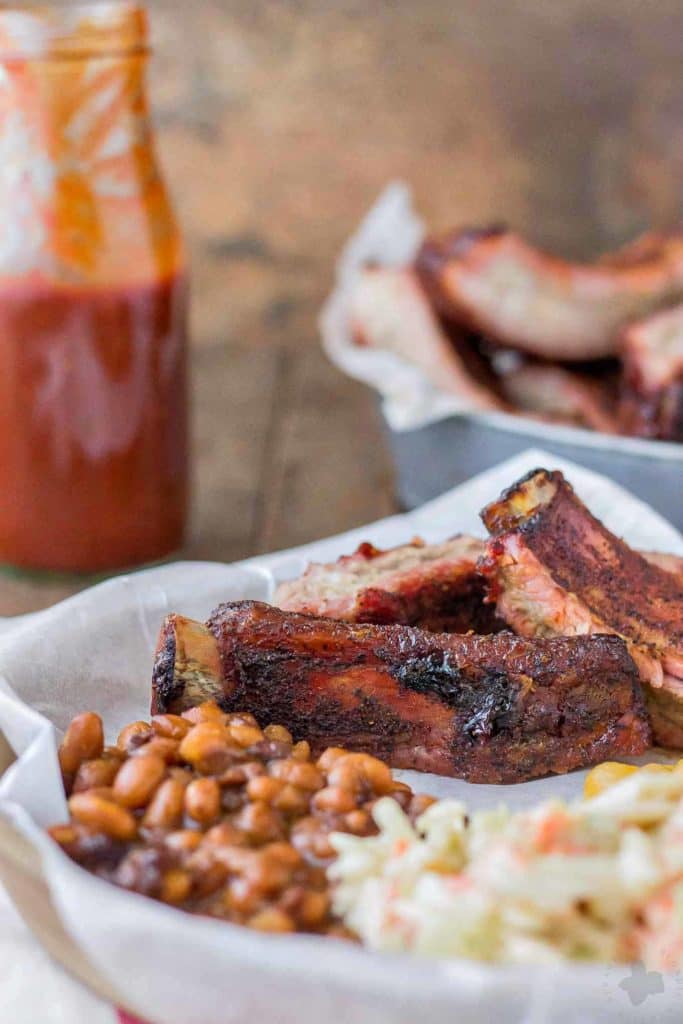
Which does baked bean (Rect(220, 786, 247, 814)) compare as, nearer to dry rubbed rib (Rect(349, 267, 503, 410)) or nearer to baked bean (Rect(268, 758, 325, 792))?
baked bean (Rect(268, 758, 325, 792))

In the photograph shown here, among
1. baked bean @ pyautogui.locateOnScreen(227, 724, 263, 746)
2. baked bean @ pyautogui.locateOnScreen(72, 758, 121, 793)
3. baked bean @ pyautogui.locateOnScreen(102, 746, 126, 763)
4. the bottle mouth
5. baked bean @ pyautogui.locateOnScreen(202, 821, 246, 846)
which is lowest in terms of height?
baked bean @ pyautogui.locateOnScreen(102, 746, 126, 763)

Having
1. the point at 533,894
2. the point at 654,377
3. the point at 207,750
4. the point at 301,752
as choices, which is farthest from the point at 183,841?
the point at 654,377

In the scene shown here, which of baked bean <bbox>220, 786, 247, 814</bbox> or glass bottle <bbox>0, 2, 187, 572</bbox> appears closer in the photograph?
baked bean <bbox>220, 786, 247, 814</bbox>

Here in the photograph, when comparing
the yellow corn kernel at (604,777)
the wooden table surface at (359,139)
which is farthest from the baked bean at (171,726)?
the wooden table surface at (359,139)

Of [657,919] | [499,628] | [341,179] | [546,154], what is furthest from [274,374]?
[657,919]

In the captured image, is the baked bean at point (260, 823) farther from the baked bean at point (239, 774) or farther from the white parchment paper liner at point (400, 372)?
the white parchment paper liner at point (400, 372)

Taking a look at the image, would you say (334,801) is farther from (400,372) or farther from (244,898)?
(400,372)

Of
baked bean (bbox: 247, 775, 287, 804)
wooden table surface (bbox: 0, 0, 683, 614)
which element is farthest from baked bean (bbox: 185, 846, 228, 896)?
wooden table surface (bbox: 0, 0, 683, 614)
